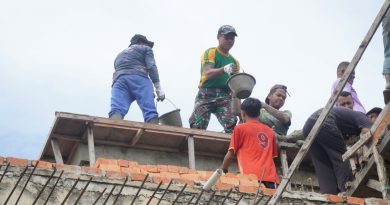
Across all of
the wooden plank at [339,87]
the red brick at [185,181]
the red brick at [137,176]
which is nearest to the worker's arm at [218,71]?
→ the red brick at [185,181]

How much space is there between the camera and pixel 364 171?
333 inches

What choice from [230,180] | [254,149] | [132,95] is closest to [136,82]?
[132,95]

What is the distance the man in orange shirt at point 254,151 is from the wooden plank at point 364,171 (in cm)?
85

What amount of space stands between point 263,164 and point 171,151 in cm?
222

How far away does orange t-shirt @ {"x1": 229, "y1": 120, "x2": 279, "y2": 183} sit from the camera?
8.49 m

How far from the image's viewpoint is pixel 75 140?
1012cm

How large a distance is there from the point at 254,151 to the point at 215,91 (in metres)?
2.40

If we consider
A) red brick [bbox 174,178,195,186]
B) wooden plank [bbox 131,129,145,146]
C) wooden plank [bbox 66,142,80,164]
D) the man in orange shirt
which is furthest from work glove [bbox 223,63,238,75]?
red brick [bbox 174,178,195,186]

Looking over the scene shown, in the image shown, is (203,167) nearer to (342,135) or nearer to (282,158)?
(282,158)

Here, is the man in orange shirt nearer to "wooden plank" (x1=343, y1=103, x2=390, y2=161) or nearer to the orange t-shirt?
the orange t-shirt

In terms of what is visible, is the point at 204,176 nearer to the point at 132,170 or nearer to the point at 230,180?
the point at 230,180

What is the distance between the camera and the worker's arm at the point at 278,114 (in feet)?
33.9

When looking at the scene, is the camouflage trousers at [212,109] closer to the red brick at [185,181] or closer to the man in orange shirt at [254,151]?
the man in orange shirt at [254,151]

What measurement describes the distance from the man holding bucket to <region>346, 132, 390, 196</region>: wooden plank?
95.6 inches
